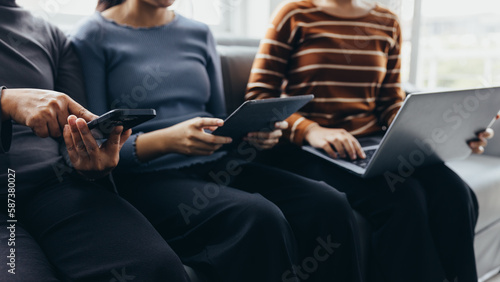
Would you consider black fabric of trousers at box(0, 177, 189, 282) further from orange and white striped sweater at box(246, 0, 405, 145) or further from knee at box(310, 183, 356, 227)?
orange and white striped sweater at box(246, 0, 405, 145)

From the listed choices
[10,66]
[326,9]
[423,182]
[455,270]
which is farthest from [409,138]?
[10,66]

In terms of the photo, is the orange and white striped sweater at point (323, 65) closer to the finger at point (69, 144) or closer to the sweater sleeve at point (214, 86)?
the sweater sleeve at point (214, 86)

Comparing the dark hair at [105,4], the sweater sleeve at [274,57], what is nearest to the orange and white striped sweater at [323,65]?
the sweater sleeve at [274,57]

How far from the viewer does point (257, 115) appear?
85 centimetres

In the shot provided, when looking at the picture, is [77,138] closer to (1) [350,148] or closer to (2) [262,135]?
(2) [262,135]

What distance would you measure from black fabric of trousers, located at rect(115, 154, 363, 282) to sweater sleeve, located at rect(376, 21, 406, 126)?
52cm

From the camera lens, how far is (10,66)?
87 centimetres

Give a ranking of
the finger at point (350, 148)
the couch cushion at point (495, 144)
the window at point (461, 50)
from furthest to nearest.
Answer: the window at point (461, 50) < the couch cushion at point (495, 144) < the finger at point (350, 148)

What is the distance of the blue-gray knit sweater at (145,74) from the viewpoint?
99cm

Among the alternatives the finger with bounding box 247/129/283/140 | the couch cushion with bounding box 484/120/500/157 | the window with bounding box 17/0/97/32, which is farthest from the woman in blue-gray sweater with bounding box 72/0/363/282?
the couch cushion with bounding box 484/120/500/157

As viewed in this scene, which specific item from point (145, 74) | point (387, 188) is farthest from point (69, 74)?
point (387, 188)

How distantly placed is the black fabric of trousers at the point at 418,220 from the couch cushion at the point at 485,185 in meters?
0.13

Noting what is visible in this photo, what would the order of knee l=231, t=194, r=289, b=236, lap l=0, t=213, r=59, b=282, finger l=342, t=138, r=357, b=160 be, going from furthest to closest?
finger l=342, t=138, r=357, b=160, knee l=231, t=194, r=289, b=236, lap l=0, t=213, r=59, b=282

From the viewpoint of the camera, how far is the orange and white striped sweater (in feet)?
4.02
